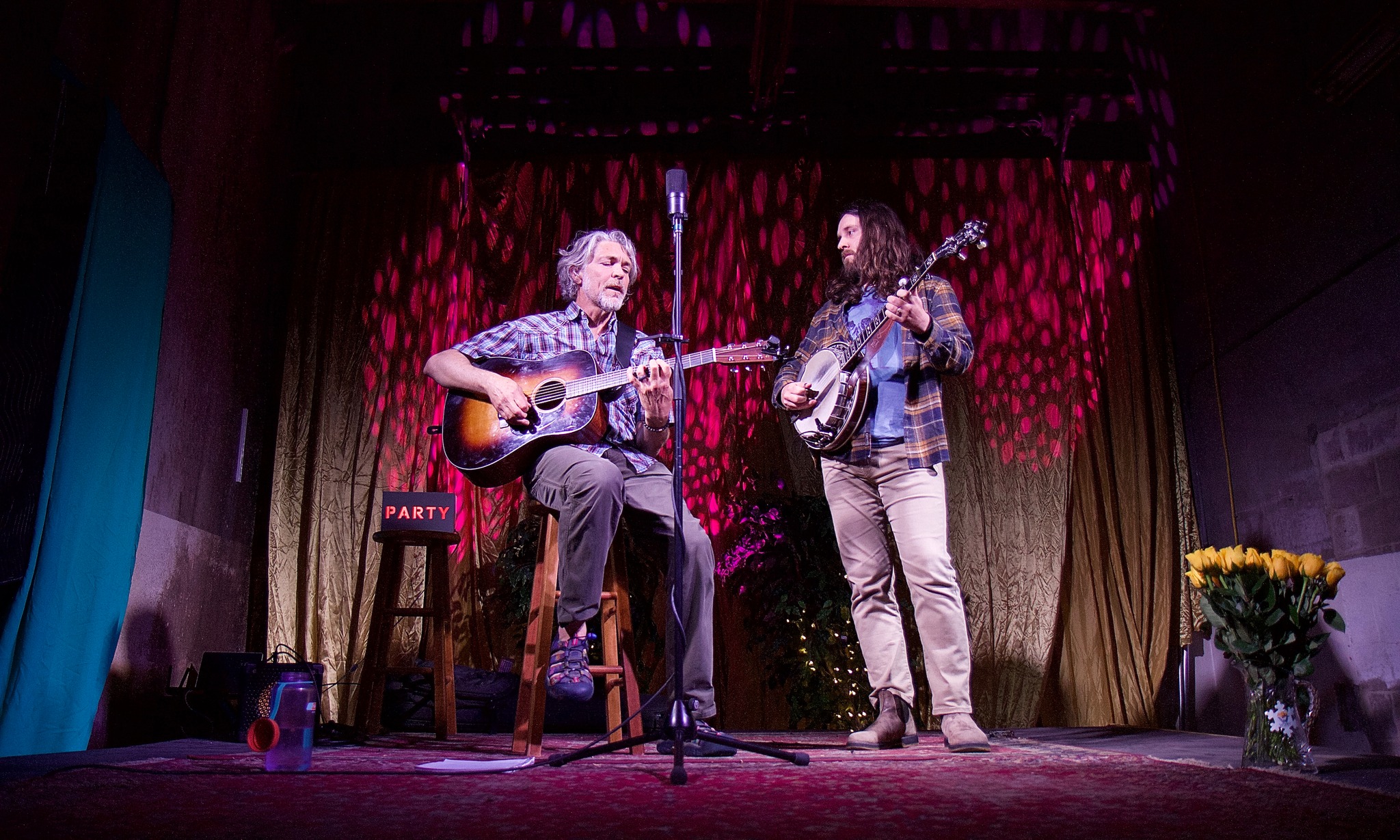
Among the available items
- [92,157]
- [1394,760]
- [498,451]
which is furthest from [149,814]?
[1394,760]

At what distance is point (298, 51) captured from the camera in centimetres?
473

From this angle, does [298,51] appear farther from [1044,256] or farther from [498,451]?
[1044,256]

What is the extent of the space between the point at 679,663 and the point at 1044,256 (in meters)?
3.45

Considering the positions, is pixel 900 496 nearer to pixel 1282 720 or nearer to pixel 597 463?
pixel 597 463

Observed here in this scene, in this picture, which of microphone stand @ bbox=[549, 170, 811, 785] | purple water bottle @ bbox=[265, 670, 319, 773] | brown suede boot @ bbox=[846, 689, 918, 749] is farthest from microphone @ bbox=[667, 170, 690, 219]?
brown suede boot @ bbox=[846, 689, 918, 749]

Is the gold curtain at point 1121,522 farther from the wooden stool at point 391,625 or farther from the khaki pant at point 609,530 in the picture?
the wooden stool at point 391,625

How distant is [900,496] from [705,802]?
1.43m

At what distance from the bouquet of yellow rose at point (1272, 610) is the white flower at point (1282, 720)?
0.24 feet

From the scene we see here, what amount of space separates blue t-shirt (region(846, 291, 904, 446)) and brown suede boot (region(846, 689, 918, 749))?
77cm

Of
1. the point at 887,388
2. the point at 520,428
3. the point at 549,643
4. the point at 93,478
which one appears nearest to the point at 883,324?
the point at 887,388

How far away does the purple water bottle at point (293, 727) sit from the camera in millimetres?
2102

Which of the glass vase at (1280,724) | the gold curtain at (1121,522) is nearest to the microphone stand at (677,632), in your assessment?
the glass vase at (1280,724)

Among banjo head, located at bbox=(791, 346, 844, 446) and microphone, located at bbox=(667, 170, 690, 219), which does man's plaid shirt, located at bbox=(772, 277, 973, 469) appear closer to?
banjo head, located at bbox=(791, 346, 844, 446)

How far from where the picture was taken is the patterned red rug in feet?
4.19
